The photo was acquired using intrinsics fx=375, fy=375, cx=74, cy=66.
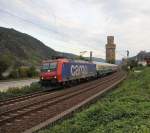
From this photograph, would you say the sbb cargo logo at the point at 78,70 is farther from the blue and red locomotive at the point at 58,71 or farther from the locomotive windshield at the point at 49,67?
the locomotive windshield at the point at 49,67

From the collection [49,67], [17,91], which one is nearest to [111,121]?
[17,91]

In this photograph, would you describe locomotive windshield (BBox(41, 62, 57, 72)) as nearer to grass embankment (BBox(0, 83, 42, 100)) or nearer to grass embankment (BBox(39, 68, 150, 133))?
grass embankment (BBox(0, 83, 42, 100))

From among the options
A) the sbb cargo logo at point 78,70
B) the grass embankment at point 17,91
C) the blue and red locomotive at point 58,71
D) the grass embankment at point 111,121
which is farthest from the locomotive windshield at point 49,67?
the grass embankment at point 111,121

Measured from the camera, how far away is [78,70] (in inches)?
1644

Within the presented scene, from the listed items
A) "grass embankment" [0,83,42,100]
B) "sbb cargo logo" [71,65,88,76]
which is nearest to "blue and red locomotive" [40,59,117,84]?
"sbb cargo logo" [71,65,88,76]

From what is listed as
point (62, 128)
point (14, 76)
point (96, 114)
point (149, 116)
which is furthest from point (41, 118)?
point (14, 76)

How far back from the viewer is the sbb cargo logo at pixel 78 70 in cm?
3892

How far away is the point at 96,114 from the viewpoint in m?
12.8

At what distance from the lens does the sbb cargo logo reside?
38.9m

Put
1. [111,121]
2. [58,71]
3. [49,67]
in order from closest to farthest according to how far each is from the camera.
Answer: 1. [111,121]
2. [58,71]
3. [49,67]

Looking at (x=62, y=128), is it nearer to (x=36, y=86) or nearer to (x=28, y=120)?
(x=28, y=120)

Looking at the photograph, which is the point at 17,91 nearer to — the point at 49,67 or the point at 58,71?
the point at 58,71

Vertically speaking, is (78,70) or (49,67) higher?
(49,67)

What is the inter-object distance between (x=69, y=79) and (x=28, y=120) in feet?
72.5
